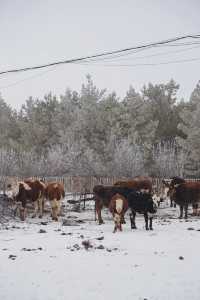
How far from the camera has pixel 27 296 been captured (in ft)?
22.2

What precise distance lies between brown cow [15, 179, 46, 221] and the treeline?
15266 millimetres

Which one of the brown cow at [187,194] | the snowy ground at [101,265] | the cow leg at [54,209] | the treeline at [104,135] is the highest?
the treeline at [104,135]

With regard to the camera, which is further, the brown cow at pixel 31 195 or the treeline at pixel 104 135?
the treeline at pixel 104 135

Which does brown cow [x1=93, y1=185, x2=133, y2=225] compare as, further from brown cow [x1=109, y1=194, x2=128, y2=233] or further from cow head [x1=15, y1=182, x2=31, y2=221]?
cow head [x1=15, y1=182, x2=31, y2=221]

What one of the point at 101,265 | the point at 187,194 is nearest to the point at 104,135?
the point at 187,194

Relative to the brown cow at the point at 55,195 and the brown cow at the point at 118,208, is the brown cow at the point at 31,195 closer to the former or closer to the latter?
the brown cow at the point at 55,195

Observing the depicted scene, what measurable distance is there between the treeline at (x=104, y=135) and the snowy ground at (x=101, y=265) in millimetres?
21945

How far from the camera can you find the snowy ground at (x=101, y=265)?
6820 mm

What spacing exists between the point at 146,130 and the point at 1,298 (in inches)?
1543

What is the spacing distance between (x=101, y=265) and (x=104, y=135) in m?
36.3

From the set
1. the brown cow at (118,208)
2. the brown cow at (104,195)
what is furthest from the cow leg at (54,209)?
the brown cow at (118,208)

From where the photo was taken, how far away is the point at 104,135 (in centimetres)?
4444

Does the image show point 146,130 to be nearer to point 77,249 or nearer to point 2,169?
point 2,169

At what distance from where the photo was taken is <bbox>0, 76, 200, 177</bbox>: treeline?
120 ft
